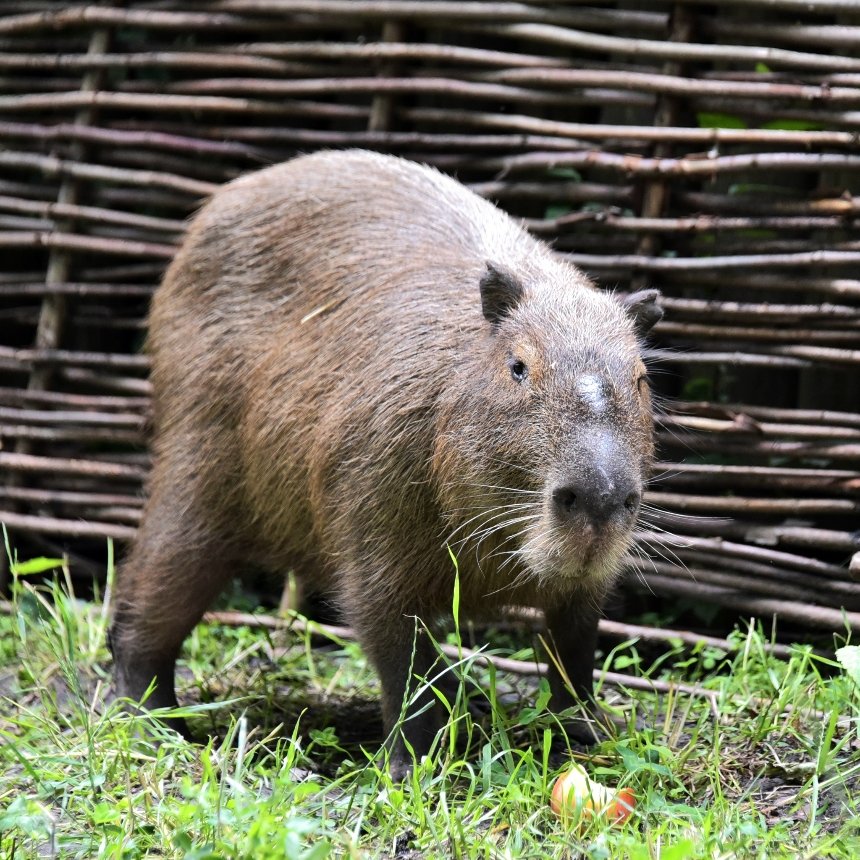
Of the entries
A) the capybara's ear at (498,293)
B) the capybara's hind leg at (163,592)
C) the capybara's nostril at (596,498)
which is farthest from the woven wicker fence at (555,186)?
the capybara's hind leg at (163,592)

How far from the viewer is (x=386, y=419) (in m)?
3.78

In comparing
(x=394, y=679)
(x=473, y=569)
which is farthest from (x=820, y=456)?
(x=394, y=679)

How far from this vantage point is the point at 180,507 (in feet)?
14.4

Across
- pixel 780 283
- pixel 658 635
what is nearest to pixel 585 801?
pixel 658 635

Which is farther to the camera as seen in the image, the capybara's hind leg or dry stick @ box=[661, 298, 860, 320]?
→ dry stick @ box=[661, 298, 860, 320]

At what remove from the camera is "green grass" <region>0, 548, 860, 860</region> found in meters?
2.86

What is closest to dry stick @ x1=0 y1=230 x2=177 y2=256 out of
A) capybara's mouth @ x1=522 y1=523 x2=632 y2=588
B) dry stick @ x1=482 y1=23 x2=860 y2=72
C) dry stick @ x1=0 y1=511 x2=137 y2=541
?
dry stick @ x1=0 y1=511 x2=137 y2=541

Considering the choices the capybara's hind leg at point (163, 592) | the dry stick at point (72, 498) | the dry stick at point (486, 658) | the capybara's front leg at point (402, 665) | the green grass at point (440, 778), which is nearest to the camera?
the green grass at point (440, 778)

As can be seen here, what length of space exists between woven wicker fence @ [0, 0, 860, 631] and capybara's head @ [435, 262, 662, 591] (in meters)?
0.61

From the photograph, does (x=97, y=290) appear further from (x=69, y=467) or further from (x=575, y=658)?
(x=575, y=658)

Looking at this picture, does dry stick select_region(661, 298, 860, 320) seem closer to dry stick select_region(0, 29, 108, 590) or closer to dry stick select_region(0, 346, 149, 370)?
Answer: dry stick select_region(0, 346, 149, 370)

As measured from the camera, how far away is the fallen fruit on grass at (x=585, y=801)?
10.0 ft

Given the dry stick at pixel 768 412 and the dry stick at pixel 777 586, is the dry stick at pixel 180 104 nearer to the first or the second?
the dry stick at pixel 768 412

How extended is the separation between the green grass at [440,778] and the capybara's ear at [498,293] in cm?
101
